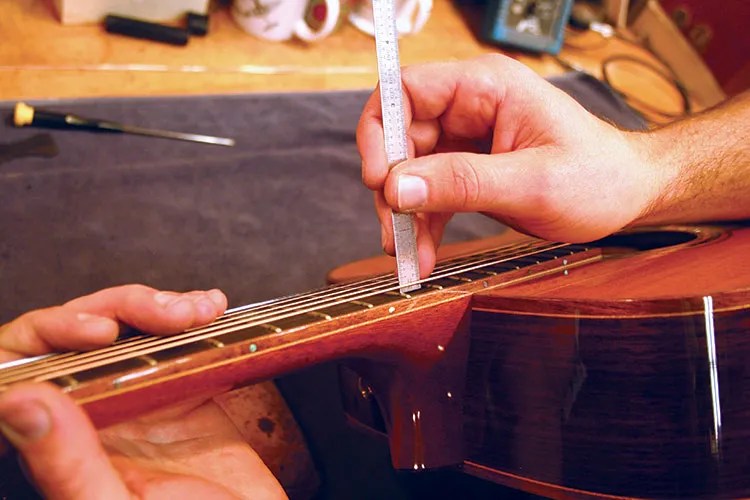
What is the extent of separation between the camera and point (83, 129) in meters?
0.94

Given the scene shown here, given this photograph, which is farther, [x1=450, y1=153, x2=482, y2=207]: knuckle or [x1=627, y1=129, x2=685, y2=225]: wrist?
[x1=627, y1=129, x2=685, y2=225]: wrist

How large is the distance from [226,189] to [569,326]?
25.5 inches

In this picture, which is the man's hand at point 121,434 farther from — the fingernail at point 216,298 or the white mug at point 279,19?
the white mug at point 279,19

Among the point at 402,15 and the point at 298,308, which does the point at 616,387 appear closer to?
the point at 298,308

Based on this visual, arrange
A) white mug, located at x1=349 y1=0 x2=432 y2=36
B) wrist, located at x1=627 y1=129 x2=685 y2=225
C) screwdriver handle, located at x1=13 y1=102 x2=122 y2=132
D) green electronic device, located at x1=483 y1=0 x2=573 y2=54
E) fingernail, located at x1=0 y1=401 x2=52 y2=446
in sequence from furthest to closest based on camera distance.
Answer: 1. green electronic device, located at x1=483 y1=0 x2=573 y2=54
2. white mug, located at x1=349 y1=0 x2=432 y2=36
3. screwdriver handle, located at x1=13 y1=102 x2=122 y2=132
4. wrist, located at x1=627 y1=129 x2=685 y2=225
5. fingernail, located at x1=0 y1=401 x2=52 y2=446

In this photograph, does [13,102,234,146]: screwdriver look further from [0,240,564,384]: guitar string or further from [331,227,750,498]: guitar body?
[331,227,750,498]: guitar body

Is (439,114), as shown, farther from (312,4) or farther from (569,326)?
(312,4)

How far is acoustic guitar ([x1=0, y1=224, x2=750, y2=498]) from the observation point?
499 mm

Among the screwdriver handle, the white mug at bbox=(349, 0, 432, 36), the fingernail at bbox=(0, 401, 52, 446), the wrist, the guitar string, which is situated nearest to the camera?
the fingernail at bbox=(0, 401, 52, 446)

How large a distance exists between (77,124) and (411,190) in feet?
2.01

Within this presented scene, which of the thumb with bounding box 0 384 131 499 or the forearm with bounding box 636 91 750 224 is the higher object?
the forearm with bounding box 636 91 750 224

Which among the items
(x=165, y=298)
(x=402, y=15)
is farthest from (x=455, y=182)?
(x=402, y=15)

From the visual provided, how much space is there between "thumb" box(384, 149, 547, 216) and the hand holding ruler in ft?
0.13

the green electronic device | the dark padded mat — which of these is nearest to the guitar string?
the dark padded mat
